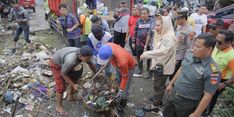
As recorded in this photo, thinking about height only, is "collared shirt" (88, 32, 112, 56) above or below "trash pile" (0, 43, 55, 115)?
above

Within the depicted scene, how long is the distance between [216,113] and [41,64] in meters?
4.17

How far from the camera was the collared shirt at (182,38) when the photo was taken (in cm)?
484

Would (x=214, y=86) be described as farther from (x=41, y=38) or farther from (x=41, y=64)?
(x=41, y=38)

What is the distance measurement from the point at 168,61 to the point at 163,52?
9.4 inches

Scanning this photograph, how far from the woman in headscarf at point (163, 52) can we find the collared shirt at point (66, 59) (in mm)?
1090

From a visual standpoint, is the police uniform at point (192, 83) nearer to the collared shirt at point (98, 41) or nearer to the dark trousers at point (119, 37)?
the collared shirt at point (98, 41)

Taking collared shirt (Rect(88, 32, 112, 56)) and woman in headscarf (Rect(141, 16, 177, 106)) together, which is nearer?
woman in headscarf (Rect(141, 16, 177, 106))

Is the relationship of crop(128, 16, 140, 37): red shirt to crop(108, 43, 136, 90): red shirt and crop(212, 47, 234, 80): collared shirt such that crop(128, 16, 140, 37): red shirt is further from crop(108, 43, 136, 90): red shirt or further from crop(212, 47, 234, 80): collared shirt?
crop(212, 47, 234, 80): collared shirt

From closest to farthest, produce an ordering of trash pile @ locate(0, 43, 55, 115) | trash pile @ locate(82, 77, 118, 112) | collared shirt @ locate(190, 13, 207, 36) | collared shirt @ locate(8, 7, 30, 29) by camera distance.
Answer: trash pile @ locate(82, 77, 118, 112)
trash pile @ locate(0, 43, 55, 115)
collared shirt @ locate(190, 13, 207, 36)
collared shirt @ locate(8, 7, 30, 29)

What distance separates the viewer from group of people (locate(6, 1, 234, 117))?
117 inches

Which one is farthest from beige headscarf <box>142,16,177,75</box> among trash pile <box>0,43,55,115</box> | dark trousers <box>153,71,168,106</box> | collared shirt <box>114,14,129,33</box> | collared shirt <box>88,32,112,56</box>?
collared shirt <box>114,14,129,33</box>

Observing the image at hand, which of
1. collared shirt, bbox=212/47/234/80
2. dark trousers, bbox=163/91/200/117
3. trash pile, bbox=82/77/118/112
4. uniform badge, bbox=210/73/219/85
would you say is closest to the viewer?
uniform badge, bbox=210/73/219/85

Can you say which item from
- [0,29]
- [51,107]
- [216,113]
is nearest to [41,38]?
[0,29]

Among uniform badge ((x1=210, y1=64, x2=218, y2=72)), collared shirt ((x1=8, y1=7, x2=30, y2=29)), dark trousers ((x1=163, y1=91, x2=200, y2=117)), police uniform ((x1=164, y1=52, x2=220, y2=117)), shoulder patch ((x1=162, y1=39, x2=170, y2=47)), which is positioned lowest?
dark trousers ((x1=163, y1=91, x2=200, y2=117))
